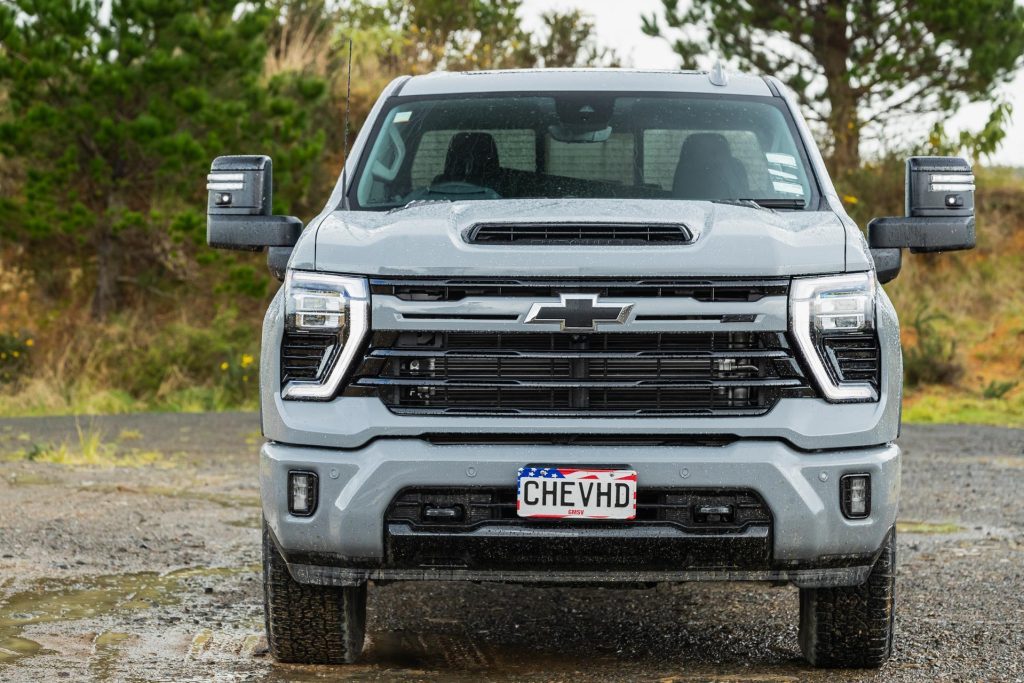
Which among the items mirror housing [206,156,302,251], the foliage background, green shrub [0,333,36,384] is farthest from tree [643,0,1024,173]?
mirror housing [206,156,302,251]

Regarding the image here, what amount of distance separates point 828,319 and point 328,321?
60.0 inches

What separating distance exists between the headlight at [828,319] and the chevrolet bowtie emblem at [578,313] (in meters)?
0.54

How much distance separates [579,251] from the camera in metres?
4.66

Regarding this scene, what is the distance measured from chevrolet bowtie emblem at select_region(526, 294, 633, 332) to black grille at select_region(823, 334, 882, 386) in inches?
25.7

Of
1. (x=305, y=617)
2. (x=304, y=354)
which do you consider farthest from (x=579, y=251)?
(x=305, y=617)

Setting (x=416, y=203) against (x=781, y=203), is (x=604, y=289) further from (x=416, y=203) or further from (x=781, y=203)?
(x=781, y=203)

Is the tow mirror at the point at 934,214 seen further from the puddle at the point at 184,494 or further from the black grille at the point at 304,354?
the puddle at the point at 184,494

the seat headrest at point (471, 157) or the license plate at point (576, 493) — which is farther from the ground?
the seat headrest at point (471, 157)

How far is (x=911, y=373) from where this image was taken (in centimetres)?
2003

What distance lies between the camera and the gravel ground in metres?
5.18

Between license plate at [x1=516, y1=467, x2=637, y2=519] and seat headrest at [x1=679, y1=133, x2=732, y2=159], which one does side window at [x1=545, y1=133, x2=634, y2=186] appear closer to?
seat headrest at [x1=679, y1=133, x2=732, y2=159]

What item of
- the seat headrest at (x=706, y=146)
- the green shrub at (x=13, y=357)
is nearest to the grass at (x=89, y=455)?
the seat headrest at (x=706, y=146)

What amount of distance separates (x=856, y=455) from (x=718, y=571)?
550mm

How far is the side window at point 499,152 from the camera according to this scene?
5945mm
